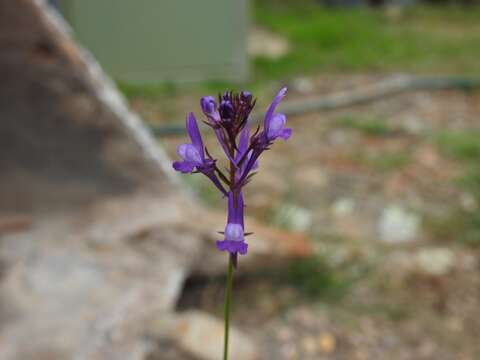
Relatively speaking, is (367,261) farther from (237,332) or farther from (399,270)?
(237,332)

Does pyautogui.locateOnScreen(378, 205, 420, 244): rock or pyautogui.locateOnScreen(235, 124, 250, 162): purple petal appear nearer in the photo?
pyautogui.locateOnScreen(235, 124, 250, 162): purple petal

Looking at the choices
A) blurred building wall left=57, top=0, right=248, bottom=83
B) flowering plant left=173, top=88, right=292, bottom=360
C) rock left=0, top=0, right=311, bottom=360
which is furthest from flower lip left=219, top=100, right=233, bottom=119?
blurred building wall left=57, top=0, right=248, bottom=83

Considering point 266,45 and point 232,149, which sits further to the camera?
→ point 266,45

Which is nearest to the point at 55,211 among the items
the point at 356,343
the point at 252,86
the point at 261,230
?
the point at 261,230

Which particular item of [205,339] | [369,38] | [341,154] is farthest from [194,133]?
[369,38]

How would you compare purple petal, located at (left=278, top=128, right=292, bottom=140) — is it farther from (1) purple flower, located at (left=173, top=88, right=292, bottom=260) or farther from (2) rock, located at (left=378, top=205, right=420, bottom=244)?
(2) rock, located at (left=378, top=205, right=420, bottom=244)

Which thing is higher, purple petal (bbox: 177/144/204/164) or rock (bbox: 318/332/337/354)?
rock (bbox: 318/332/337/354)

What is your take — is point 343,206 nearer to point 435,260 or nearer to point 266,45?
point 435,260
